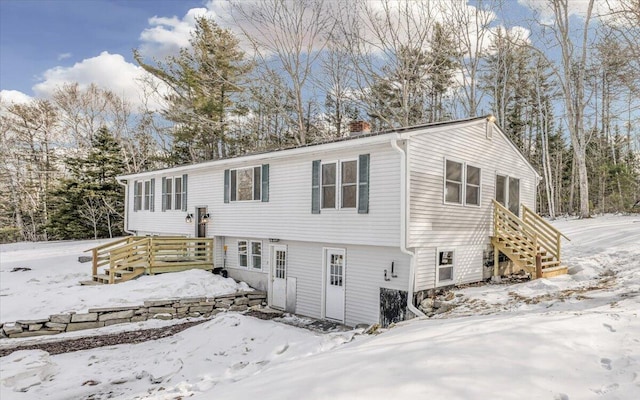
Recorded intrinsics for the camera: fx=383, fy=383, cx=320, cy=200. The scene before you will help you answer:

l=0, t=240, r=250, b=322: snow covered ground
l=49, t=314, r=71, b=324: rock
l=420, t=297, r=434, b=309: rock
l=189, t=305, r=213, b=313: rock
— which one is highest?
l=420, t=297, r=434, b=309: rock

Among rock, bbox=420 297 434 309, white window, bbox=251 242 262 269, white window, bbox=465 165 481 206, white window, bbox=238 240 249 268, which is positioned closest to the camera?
rock, bbox=420 297 434 309

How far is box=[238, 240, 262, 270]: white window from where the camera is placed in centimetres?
1389

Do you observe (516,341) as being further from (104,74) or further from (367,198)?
(104,74)

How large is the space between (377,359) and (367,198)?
21.5ft

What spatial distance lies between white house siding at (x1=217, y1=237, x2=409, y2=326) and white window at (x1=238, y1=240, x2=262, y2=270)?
0.46m

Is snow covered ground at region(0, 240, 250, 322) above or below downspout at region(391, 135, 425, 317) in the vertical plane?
below

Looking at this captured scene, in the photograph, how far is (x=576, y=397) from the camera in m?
2.91

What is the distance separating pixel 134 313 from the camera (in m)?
11.5

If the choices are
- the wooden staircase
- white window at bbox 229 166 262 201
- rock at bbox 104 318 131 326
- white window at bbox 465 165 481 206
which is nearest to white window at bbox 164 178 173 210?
white window at bbox 229 166 262 201

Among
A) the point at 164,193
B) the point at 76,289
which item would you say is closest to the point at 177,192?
the point at 164,193

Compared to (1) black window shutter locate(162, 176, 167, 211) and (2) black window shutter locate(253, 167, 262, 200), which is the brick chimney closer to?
(2) black window shutter locate(253, 167, 262, 200)

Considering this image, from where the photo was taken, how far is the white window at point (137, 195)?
19844mm

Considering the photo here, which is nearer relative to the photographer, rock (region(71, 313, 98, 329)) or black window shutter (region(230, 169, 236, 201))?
rock (region(71, 313, 98, 329))

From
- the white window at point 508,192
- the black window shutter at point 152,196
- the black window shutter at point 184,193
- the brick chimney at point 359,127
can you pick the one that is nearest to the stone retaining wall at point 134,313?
the black window shutter at point 184,193
